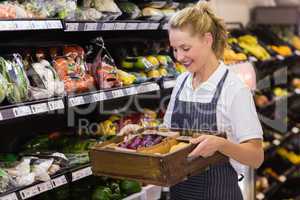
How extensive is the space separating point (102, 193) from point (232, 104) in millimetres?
1205

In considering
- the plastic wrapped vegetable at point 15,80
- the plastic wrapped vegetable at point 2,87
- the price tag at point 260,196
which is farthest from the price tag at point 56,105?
the price tag at point 260,196

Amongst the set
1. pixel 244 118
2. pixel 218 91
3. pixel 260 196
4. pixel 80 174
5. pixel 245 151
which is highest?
pixel 218 91

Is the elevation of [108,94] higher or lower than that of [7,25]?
lower

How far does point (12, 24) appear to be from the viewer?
2188 mm

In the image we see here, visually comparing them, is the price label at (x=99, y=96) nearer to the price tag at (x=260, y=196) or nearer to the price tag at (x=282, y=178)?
the price tag at (x=260, y=196)

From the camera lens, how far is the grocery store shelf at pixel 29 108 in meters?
2.18

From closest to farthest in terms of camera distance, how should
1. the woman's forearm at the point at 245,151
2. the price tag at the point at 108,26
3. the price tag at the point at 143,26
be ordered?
the woman's forearm at the point at 245,151 → the price tag at the point at 108,26 → the price tag at the point at 143,26

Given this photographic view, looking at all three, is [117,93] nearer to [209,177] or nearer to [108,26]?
[108,26]

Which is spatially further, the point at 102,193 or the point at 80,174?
the point at 102,193

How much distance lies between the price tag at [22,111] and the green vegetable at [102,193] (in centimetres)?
90

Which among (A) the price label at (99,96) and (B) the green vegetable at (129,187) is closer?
(A) the price label at (99,96)

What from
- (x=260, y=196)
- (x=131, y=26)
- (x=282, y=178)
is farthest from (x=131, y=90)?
(x=282, y=178)

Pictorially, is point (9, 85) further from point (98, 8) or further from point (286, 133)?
point (286, 133)

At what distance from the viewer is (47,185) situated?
2.40m
